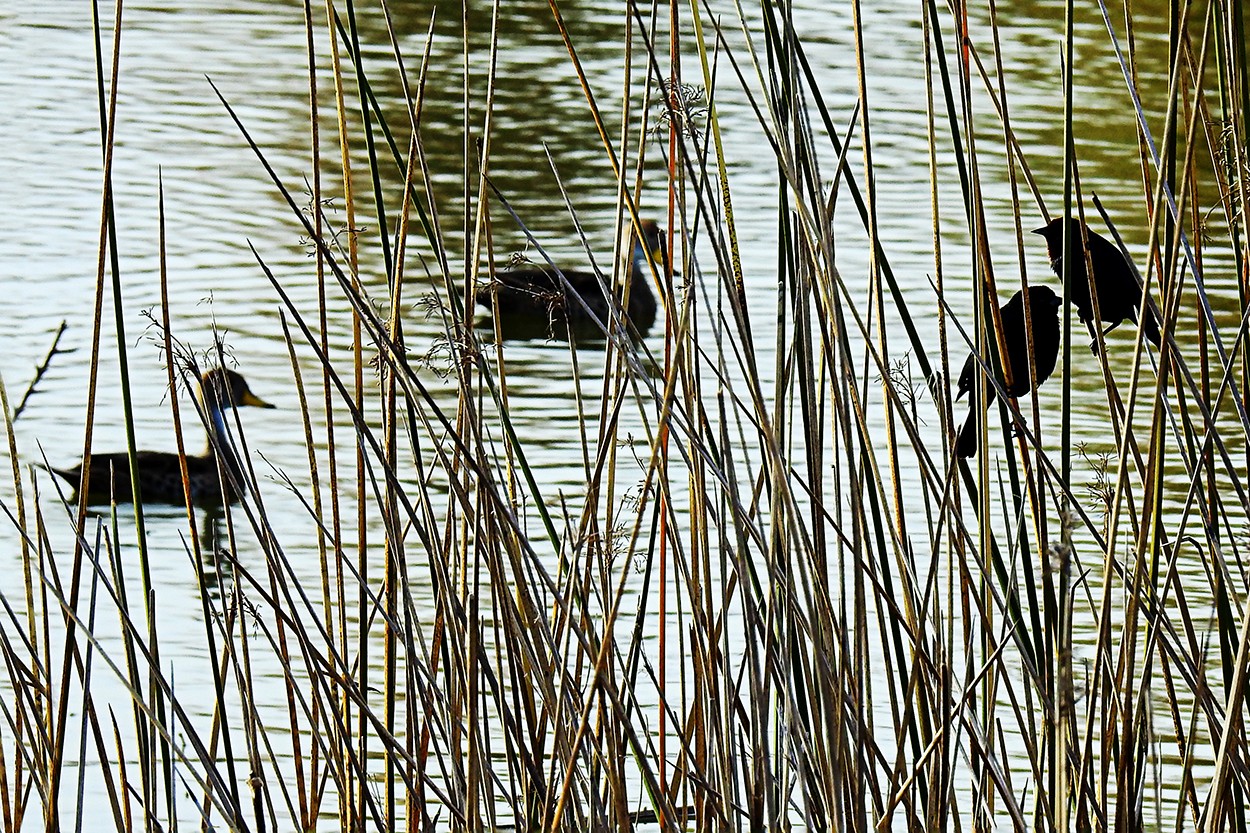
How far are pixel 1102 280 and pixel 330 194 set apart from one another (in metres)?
3.15

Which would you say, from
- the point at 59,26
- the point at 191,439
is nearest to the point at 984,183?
the point at 191,439

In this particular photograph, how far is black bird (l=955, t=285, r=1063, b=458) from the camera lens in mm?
989

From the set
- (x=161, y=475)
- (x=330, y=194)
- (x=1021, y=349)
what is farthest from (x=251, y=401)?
(x=1021, y=349)

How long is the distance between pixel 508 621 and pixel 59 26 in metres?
5.32

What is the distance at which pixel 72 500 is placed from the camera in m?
2.59

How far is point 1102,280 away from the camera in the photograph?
1.02 meters

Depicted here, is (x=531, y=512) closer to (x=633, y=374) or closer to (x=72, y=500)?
(x=72, y=500)

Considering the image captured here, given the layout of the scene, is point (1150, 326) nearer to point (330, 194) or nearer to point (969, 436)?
point (969, 436)

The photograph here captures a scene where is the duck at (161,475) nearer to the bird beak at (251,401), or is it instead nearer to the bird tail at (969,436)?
the bird beak at (251,401)

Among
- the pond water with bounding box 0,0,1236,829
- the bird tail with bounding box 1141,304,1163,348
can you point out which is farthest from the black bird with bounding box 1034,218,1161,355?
the pond water with bounding box 0,0,1236,829

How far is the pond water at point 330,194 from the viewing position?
9.01 ft

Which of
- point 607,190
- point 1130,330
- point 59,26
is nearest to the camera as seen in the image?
point 1130,330

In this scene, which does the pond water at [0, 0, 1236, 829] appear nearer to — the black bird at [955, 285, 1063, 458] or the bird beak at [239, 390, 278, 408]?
the bird beak at [239, 390, 278, 408]

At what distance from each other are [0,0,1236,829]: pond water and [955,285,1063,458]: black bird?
2.73ft
